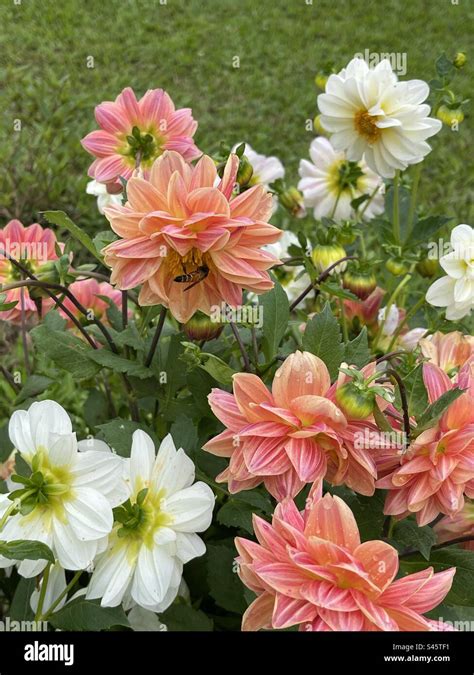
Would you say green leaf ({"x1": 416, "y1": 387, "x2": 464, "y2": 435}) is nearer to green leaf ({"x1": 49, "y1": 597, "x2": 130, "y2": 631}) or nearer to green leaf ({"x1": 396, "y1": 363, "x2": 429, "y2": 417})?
green leaf ({"x1": 396, "y1": 363, "x2": 429, "y2": 417})

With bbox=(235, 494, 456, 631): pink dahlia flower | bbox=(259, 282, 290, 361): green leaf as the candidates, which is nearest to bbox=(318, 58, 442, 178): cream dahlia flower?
bbox=(259, 282, 290, 361): green leaf

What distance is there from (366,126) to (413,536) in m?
0.44

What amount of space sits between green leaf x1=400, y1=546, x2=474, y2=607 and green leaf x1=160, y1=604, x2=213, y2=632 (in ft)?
0.59

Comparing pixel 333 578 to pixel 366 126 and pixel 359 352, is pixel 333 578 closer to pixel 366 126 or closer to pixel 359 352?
pixel 359 352

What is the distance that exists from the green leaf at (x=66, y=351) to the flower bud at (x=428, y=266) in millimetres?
405

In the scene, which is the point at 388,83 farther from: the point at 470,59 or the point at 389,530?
the point at 470,59

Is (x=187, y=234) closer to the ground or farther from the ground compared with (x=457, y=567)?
farther from the ground

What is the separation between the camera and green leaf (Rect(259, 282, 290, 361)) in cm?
76

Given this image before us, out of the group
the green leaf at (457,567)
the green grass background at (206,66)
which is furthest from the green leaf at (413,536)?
the green grass background at (206,66)

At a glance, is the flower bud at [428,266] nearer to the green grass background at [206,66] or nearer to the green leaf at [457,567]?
the green leaf at [457,567]

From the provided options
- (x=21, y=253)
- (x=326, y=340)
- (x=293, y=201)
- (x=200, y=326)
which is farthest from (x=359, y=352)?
(x=293, y=201)

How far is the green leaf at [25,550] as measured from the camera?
60 centimetres

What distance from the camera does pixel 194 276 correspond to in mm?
653

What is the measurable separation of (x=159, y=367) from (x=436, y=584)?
344mm
